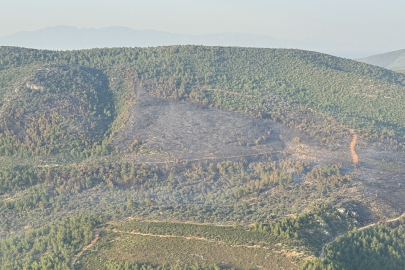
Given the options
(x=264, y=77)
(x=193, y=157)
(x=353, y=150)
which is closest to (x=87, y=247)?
(x=193, y=157)

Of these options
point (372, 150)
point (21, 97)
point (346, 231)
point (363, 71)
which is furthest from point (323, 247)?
point (363, 71)

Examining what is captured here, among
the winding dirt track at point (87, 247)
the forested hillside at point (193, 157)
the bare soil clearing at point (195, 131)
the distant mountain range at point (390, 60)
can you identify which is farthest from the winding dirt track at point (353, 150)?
the distant mountain range at point (390, 60)

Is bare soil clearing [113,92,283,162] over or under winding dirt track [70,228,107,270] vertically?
over

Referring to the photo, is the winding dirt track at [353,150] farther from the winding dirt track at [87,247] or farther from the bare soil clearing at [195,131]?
the winding dirt track at [87,247]

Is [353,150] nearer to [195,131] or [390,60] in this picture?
[195,131]

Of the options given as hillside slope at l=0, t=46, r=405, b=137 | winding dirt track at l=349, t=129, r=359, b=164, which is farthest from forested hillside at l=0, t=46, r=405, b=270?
hillside slope at l=0, t=46, r=405, b=137

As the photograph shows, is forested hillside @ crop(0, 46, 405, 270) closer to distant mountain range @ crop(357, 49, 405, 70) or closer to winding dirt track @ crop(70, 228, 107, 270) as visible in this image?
winding dirt track @ crop(70, 228, 107, 270)

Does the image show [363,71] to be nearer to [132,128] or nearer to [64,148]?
[132,128]

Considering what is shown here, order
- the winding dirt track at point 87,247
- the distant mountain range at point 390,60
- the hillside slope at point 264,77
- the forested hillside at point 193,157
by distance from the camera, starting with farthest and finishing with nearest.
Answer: the distant mountain range at point 390,60 → the hillside slope at point 264,77 → the forested hillside at point 193,157 → the winding dirt track at point 87,247
